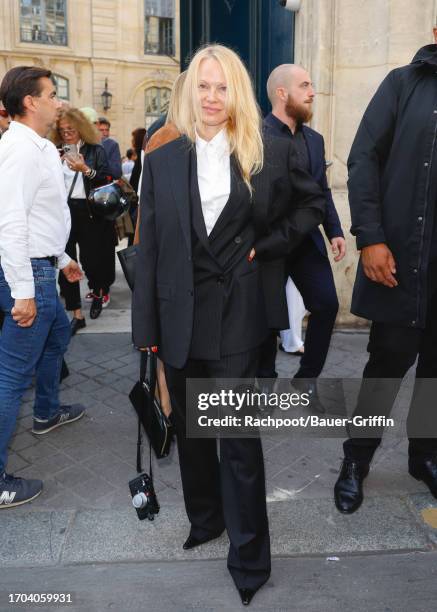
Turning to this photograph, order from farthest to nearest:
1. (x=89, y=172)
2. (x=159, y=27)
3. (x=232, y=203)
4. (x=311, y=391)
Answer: (x=159, y=27), (x=89, y=172), (x=311, y=391), (x=232, y=203)

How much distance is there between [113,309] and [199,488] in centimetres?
461

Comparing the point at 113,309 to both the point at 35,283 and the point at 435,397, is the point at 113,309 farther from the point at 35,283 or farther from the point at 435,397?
the point at 435,397

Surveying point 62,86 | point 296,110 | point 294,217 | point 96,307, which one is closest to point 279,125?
point 296,110

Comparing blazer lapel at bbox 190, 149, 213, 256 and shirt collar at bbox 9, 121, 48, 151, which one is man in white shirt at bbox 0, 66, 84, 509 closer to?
shirt collar at bbox 9, 121, 48, 151

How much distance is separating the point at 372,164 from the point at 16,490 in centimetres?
232

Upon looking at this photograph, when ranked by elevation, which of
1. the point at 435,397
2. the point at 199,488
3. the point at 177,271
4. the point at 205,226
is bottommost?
the point at 199,488

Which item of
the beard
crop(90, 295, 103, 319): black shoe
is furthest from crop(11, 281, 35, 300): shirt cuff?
crop(90, 295, 103, 319): black shoe

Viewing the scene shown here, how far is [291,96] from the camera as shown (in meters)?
4.08

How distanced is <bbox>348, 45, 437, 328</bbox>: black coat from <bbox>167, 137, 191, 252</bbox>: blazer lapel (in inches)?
34.1

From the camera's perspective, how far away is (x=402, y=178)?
2.88 meters

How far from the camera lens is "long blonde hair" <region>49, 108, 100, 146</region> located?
19.6ft

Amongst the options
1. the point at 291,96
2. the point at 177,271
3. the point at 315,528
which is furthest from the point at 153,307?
the point at 291,96

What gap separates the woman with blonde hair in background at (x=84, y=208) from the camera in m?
5.98

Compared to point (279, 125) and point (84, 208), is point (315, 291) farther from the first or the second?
point (84, 208)
